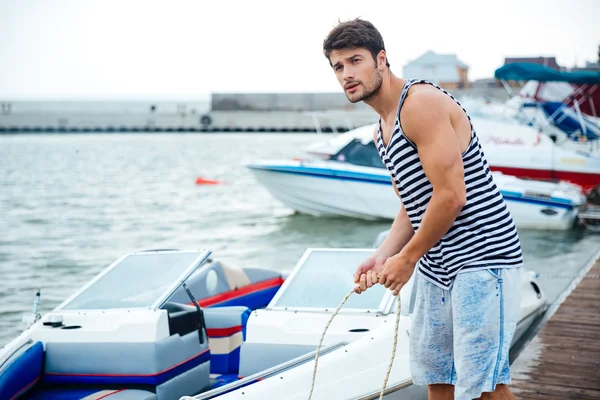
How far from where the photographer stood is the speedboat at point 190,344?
384 centimetres

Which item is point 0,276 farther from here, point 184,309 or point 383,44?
point 383,44

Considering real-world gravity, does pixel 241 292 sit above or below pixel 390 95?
below

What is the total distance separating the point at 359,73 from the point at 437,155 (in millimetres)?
397

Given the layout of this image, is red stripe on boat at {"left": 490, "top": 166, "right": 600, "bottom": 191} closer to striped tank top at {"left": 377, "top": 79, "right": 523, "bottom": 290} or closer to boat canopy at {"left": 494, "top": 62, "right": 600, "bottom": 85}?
boat canopy at {"left": 494, "top": 62, "right": 600, "bottom": 85}

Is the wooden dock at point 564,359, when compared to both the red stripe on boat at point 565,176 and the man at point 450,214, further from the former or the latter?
the red stripe on boat at point 565,176

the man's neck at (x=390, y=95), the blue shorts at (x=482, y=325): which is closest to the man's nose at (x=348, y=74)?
the man's neck at (x=390, y=95)

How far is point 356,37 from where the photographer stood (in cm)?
233

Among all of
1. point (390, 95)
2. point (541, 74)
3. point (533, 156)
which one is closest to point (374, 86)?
point (390, 95)

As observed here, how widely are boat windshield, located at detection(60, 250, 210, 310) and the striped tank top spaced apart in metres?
2.55

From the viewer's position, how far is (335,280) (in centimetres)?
475

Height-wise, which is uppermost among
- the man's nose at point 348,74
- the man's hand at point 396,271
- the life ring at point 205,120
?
the man's nose at point 348,74

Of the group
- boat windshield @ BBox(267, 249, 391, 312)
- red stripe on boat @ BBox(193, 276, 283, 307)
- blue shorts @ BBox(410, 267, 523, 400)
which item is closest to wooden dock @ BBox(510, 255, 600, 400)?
boat windshield @ BBox(267, 249, 391, 312)

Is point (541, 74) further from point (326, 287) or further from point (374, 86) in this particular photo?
point (374, 86)

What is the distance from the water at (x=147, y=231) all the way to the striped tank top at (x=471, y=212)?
5006 millimetres
